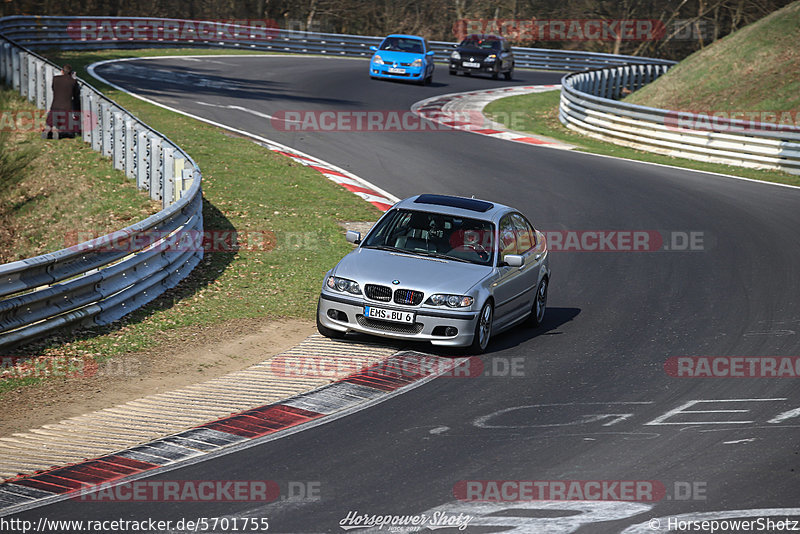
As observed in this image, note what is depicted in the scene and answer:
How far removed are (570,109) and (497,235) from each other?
19.2m

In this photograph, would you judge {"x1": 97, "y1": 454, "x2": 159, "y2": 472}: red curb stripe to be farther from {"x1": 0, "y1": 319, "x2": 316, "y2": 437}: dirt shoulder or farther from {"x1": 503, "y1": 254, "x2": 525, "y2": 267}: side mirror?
{"x1": 503, "y1": 254, "x2": 525, "y2": 267}: side mirror

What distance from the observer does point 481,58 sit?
41406 millimetres

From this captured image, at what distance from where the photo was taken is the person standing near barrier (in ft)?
70.3

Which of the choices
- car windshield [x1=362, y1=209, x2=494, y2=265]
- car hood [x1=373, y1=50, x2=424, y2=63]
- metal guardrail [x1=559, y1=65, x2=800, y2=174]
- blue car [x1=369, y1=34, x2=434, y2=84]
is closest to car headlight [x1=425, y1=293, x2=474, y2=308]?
car windshield [x1=362, y1=209, x2=494, y2=265]

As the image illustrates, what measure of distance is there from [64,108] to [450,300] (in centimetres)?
1361

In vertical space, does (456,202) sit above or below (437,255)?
above

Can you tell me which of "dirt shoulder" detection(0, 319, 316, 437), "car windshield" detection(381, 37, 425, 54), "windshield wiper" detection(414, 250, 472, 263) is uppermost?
"car windshield" detection(381, 37, 425, 54)

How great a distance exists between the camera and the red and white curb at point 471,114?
92.2ft

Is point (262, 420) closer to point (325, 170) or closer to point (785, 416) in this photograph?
point (785, 416)

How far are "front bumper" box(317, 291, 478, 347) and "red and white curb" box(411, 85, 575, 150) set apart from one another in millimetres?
16764

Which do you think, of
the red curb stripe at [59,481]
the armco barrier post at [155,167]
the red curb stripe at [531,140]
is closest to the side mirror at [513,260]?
the red curb stripe at [59,481]

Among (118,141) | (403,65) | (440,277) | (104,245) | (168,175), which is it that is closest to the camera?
(440,277)

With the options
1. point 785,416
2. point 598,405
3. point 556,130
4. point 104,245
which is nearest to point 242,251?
point 104,245

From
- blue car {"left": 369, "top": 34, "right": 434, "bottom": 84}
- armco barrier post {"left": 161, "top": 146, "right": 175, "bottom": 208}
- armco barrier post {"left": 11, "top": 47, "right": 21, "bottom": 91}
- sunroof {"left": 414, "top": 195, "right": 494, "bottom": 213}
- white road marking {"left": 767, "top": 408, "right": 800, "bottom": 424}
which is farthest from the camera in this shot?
blue car {"left": 369, "top": 34, "right": 434, "bottom": 84}
